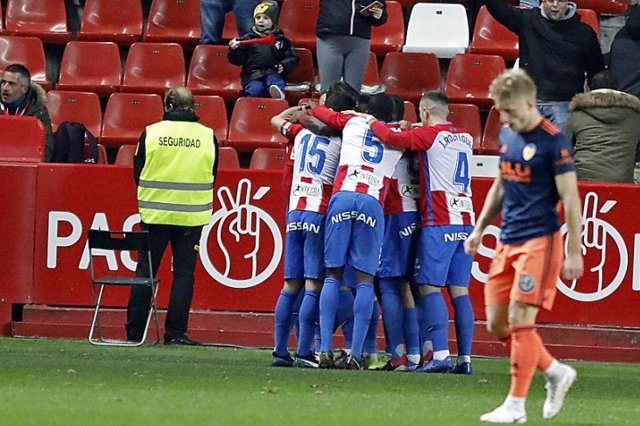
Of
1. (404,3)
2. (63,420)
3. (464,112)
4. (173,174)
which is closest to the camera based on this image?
(63,420)

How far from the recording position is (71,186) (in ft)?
42.8

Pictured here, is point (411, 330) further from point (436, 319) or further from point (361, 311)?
point (361, 311)

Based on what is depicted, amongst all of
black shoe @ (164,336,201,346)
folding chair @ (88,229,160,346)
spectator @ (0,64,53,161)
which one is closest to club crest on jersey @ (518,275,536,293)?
folding chair @ (88,229,160,346)

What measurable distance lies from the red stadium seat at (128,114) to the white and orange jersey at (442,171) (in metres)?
4.94

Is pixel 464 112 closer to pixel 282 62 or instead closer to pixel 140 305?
pixel 282 62

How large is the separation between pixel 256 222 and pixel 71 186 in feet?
5.25

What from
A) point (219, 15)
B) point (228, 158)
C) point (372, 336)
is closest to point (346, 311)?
point (372, 336)

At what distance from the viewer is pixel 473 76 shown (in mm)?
15680

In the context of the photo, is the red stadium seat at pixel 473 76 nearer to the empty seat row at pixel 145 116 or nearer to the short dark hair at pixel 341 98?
the empty seat row at pixel 145 116

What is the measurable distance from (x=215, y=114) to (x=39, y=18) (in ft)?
8.68

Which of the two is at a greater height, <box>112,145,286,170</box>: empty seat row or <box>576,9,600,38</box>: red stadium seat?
<box>576,9,600,38</box>: red stadium seat

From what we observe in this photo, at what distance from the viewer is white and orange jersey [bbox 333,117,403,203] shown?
10.6m

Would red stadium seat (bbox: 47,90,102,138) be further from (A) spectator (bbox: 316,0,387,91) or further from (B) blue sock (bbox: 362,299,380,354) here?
(B) blue sock (bbox: 362,299,380,354)

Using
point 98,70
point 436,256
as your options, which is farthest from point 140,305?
point 98,70
